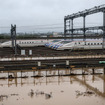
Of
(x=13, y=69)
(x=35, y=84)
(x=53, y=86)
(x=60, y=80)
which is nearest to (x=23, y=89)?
(x=35, y=84)

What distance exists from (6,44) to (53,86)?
108ft

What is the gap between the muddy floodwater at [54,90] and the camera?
1007 cm

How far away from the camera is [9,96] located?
10734 millimetres

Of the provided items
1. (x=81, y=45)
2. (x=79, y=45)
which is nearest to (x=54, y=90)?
(x=79, y=45)

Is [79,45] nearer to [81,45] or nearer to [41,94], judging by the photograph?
[81,45]

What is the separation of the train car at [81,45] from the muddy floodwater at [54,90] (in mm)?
19494

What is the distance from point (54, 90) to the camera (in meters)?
11.9

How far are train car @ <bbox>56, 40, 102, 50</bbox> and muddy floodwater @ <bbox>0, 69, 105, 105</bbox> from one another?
767 inches

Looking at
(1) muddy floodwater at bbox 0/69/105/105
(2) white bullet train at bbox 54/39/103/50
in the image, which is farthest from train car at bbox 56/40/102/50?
(1) muddy floodwater at bbox 0/69/105/105

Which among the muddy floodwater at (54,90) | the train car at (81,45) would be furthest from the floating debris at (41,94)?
the train car at (81,45)

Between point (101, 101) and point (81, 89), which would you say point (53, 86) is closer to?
point (81, 89)

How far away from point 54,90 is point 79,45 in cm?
2437

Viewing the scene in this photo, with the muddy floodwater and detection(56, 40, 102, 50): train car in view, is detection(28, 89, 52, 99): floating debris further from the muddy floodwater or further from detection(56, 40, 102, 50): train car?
detection(56, 40, 102, 50): train car

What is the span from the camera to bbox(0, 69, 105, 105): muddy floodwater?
33.0ft
